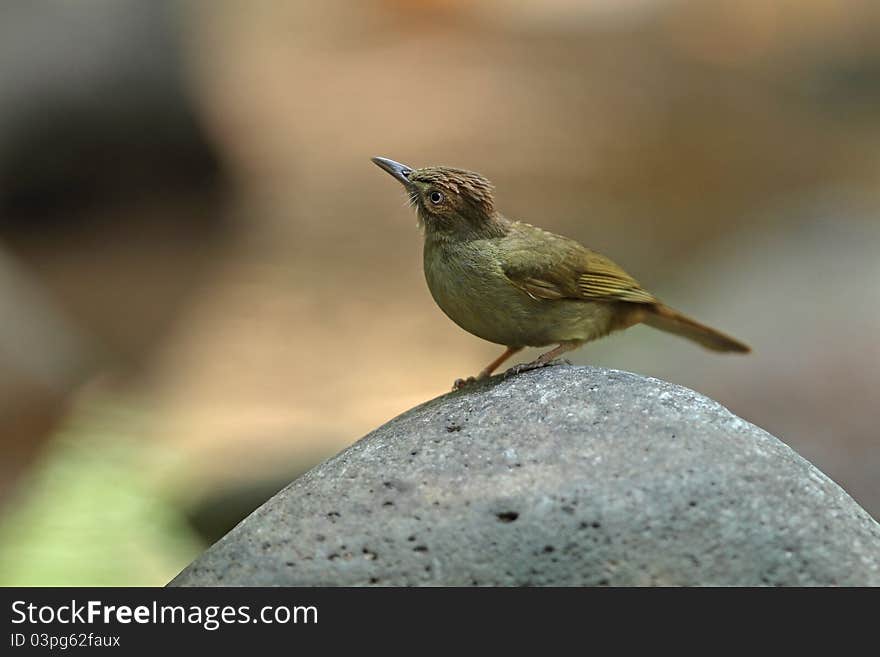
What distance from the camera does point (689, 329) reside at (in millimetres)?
5332

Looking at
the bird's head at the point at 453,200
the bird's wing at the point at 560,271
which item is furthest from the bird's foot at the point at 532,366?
the bird's head at the point at 453,200

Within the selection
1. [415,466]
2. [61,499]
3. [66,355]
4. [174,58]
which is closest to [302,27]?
[174,58]

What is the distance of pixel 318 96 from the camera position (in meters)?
13.8

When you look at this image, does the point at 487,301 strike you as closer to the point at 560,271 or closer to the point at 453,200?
the point at 560,271

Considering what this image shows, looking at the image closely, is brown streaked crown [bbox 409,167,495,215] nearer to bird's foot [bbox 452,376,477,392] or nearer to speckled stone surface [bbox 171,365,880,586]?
bird's foot [bbox 452,376,477,392]

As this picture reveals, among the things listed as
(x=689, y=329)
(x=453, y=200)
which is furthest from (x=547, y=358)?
(x=689, y=329)

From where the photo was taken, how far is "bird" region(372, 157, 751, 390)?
4.54 metres

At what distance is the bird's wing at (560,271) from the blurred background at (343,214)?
9.26 feet

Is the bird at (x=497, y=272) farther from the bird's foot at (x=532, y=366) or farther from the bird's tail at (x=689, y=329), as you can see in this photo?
the bird's tail at (x=689, y=329)

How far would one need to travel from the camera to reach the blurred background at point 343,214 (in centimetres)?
782

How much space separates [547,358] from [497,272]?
0.45 metres

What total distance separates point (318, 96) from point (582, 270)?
969 cm

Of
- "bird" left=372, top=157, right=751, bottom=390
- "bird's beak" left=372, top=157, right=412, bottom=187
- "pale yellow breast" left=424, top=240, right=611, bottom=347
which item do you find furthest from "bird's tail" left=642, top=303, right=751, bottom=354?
"bird's beak" left=372, top=157, right=412, bottom=187
